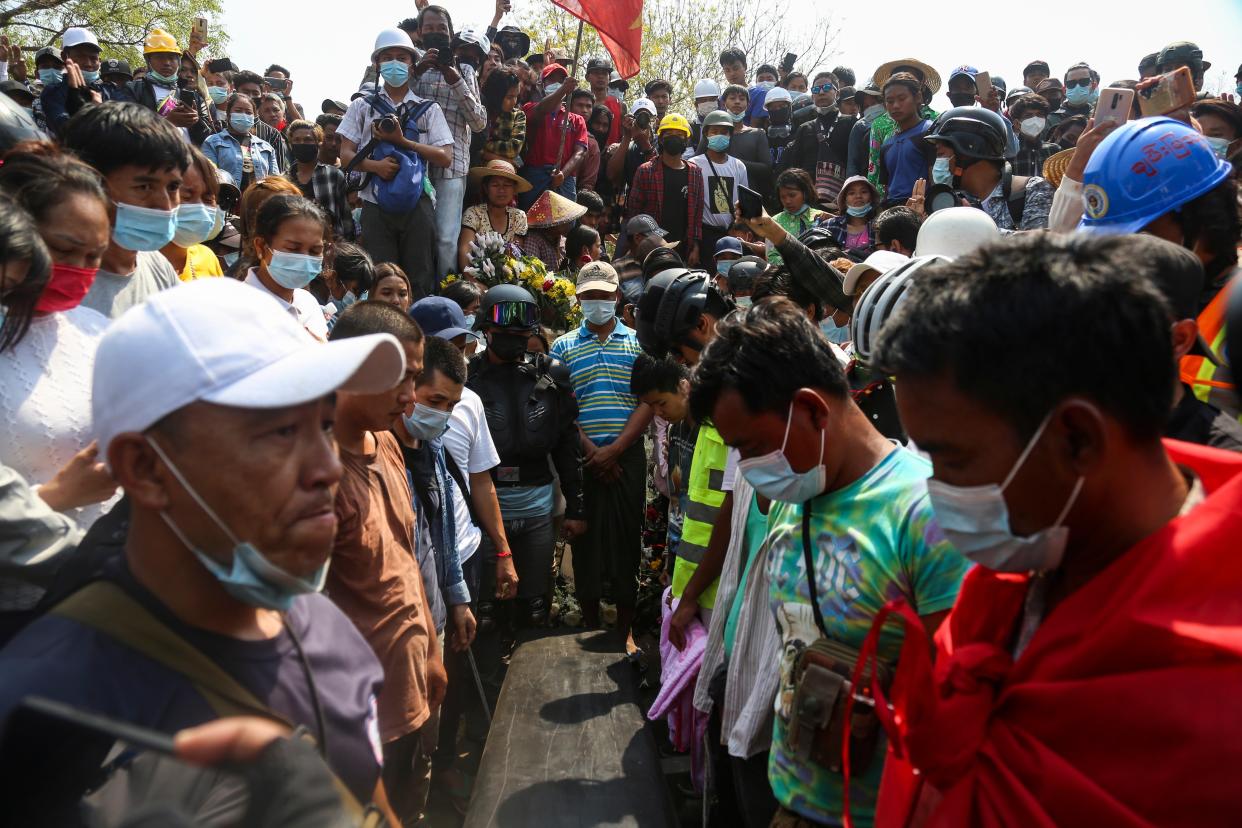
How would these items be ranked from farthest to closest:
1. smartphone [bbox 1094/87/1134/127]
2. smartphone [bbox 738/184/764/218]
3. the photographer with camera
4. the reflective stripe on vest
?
the photographer with camera
smartphone [bbox 738/184/764/218]
smartphone [bbox 1094/87/1134/127]
the reflective stripe on vest

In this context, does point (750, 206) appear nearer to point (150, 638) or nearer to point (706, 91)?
point (150, 638)

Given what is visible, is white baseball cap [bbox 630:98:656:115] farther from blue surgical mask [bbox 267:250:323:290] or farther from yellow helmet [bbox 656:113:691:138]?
blue surgical mask [bbox 267:250:323:290]

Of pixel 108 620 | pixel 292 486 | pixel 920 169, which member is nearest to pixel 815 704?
pixel 292 486

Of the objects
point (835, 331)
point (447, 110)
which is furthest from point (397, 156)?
point (835, 331)

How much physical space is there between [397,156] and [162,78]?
10.9ft

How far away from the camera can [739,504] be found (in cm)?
296

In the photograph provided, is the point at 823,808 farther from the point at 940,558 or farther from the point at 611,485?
the point at 611,485

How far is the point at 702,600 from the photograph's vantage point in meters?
3.57

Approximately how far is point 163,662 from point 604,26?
8.96 metres

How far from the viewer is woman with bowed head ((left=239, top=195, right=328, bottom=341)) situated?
404 cm

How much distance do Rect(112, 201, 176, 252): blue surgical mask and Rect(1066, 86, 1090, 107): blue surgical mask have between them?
395 inches

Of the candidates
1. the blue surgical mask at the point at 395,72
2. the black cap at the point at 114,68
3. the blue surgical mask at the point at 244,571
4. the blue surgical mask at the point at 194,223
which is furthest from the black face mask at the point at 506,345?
the black cap at the point at 114,68

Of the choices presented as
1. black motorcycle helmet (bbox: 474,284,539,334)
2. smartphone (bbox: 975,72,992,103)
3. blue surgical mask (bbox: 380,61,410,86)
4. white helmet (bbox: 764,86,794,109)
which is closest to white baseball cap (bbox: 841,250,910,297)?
black motorcycle helmet (bbox: 474,284,539,334)

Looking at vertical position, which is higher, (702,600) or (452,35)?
(452,35)
